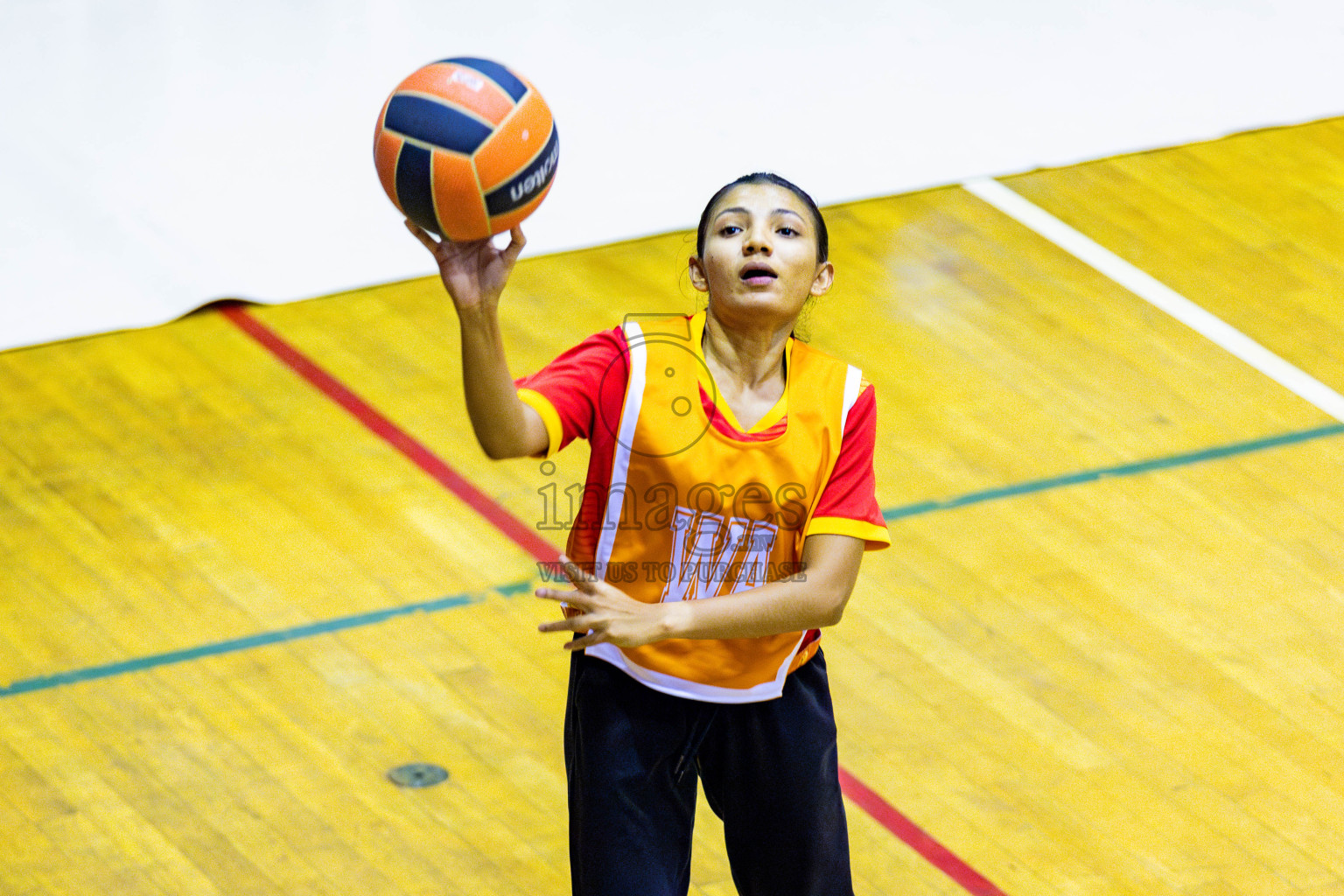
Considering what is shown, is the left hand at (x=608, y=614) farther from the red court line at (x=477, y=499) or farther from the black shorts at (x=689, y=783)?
the red court line at (x=477, y=499)

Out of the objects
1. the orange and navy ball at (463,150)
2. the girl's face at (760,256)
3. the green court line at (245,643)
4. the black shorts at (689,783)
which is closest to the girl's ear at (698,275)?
the girl's face at (760,256)

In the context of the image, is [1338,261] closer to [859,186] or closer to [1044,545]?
[859,186]

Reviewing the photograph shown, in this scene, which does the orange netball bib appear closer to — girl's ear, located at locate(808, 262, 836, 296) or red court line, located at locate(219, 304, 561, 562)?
girl's ear, located at locate(808, 262, 836, 296)

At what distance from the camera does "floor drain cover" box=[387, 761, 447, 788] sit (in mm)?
4609

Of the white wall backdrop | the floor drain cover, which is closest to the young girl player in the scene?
the floor drain cover

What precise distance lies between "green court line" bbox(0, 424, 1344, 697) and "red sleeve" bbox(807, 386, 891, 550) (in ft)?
7.20

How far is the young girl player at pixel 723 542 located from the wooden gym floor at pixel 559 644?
107cm

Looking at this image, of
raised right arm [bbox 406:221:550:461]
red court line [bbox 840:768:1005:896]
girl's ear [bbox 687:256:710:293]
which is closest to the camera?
raised right arm [bbox 406:221:550:461]

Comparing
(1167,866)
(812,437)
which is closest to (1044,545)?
(1167,866)

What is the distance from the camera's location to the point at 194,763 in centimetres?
464

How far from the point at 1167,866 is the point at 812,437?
70.9 inches

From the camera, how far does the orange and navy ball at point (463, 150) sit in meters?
3.07

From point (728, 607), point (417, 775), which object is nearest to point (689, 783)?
point (728, 607)

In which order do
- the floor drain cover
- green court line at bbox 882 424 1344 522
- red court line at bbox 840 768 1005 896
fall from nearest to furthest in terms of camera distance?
1. red court line at bbox 840 768 1005 896
2. the floor drain cover
3. green court line at bbox 882 424 1344 522
